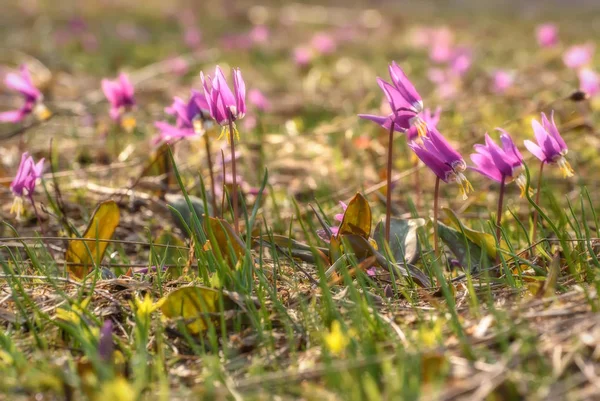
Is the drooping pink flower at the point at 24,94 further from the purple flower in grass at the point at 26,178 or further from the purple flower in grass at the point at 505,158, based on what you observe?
the purple flower in grass at the point at 505,158

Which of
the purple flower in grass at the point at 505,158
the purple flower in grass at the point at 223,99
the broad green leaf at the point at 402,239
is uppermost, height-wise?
the purple flower in grass at the point at 223,99

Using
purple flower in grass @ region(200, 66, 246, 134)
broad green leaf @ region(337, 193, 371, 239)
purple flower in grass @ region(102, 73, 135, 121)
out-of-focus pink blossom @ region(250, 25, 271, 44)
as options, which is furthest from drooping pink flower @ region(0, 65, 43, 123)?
out-of-focus pink blossom @ region(250, 25, 271, 44)

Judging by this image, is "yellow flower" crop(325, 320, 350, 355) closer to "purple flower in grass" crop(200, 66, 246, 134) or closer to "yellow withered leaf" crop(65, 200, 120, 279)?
"purple flower in grass" crop(200, 66, 246, 134)

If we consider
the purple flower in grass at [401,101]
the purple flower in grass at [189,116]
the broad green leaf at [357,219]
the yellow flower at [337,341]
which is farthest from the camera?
the purple flower in grass at [189,116]

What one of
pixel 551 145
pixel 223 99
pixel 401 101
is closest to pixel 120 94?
pixel 223 99

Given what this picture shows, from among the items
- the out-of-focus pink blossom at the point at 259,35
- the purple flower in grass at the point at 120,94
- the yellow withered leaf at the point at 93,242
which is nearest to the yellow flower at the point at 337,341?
the yellow withered leaf at the point at 93,242

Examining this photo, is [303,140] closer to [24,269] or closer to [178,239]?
[178,239]
